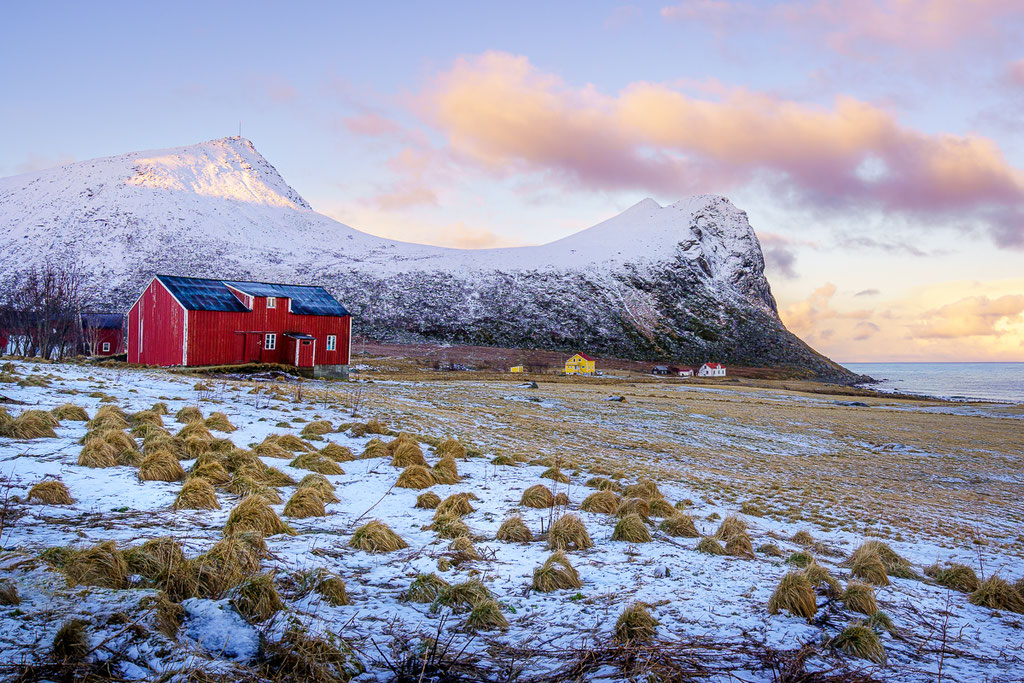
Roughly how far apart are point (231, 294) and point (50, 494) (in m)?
41.1

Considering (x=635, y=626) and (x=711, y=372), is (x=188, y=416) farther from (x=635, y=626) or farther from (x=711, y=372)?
(x=711, y=372)

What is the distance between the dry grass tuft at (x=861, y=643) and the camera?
215 inches

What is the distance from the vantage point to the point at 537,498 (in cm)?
1061

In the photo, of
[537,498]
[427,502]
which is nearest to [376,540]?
[427,502]

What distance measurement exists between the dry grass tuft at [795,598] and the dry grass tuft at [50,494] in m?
9.43

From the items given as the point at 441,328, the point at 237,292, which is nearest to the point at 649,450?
the point at 237,292

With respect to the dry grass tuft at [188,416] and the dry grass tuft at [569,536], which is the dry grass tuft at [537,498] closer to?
the dry grass tuft at [569,536]

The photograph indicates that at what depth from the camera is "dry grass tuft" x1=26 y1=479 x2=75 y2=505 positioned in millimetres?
7911

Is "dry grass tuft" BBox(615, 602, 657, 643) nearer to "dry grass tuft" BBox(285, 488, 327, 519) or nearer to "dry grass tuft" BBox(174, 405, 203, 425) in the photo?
"dry grass tuft" BBox(285, 488, 327, 519)

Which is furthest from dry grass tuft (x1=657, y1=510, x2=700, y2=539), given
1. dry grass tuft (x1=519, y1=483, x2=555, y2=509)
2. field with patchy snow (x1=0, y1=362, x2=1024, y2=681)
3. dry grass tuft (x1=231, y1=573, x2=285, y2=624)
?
dry grass tuft (x1=231, y1=573, x2=285, y2=624)

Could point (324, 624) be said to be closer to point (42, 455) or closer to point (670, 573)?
point (670, 573)

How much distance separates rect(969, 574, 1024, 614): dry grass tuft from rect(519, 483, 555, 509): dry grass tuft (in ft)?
20.3

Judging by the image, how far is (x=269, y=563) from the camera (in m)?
6.59

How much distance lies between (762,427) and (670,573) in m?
26.8
